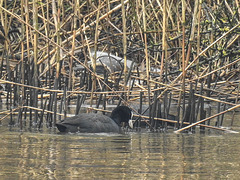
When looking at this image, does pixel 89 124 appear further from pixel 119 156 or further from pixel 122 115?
pixel 119 156

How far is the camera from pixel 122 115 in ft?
25.2

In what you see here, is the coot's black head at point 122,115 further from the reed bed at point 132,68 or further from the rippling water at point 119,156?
the rippling water at point 119,156

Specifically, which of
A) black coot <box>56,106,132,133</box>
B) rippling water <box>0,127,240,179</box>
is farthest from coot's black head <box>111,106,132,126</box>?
rippling water <box>0,127,240,179</box>

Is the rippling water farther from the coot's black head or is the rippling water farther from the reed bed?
the reed bed

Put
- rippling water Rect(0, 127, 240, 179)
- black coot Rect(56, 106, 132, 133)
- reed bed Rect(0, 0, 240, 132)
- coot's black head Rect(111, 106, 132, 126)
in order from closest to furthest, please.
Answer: rippling water Rect(0, 127, 240, 179)
black coot Rect(56, 106, 132, 133)
reed bed Rect(0, 0, 240, 132)
coot's black head Rect(111, 106, 132, 126)

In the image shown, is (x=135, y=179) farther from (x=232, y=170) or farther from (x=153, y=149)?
(x=153, y=149)

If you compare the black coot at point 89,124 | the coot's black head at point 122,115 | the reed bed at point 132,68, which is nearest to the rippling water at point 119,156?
the black coot at point 89,124

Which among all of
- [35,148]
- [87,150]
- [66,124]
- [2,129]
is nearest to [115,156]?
[87,150]

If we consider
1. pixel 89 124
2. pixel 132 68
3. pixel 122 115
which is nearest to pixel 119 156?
pixel 89 124

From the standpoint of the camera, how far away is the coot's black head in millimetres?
7628

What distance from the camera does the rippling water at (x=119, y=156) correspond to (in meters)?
4.28

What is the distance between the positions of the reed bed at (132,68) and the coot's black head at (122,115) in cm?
12

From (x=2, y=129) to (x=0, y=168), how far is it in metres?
2.85

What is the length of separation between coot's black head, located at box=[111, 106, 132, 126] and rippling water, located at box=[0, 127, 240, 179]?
15.5 inches
